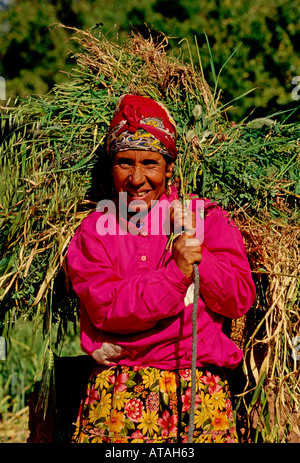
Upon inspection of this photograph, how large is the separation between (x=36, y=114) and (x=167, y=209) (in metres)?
0.83

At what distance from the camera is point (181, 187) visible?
2350 millimetres

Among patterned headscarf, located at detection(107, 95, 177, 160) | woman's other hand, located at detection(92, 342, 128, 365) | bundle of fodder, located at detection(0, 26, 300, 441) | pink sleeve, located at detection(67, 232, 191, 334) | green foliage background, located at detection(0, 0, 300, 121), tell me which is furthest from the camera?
green foliage background, located at detection(0, 0, 300, 121)

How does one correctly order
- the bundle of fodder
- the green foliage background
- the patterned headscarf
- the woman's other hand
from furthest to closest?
the green foliage background
the bundle of fodder
the patterned headscarf
the woman's other hand

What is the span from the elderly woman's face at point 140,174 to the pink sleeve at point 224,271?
267mm

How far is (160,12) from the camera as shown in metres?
7.22

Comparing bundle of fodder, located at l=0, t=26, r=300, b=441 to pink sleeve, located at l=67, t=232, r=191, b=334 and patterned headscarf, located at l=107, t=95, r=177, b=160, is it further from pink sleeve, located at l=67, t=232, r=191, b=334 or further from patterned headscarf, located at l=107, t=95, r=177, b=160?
pink sleeve, located at l=67, t=232, r=191, b=334

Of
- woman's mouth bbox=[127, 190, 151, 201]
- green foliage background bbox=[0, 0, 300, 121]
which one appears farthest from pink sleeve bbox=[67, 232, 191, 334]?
green foliage background bbox=[0, 0, 300, 121]

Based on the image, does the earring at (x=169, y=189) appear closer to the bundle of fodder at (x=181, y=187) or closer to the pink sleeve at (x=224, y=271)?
the bundle of fodder at (x=181, y=187)

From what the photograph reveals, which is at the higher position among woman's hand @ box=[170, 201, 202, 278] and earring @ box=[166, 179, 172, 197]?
earring @ box=[166, 179, 172, 197]

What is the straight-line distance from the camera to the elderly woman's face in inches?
87.8

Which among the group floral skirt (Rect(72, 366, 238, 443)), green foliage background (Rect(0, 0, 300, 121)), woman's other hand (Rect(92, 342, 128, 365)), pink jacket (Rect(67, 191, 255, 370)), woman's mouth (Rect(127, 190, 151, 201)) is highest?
green foliage background (Rect(0, 0, 300, 121))

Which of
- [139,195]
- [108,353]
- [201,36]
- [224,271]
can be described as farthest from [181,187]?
[201,36]

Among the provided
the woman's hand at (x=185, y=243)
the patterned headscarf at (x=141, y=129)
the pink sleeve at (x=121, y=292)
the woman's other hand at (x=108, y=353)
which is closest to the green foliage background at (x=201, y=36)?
the patterned headscarf at (x=141, y=129)

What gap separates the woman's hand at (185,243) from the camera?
6.46 feet
